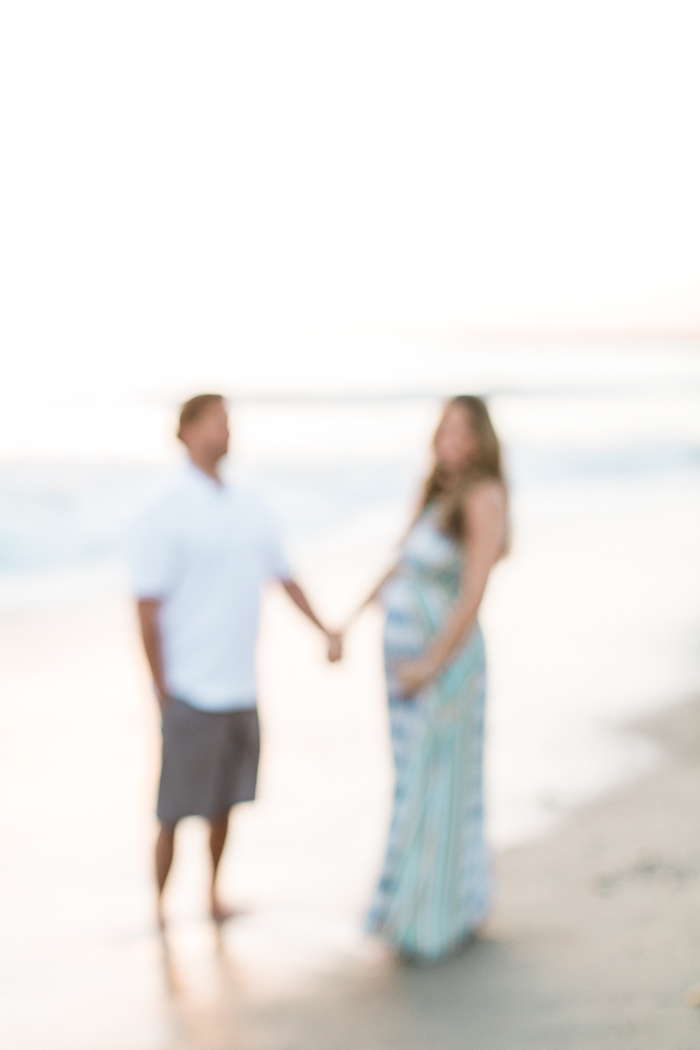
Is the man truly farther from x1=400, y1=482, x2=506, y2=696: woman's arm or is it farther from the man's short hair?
x1=400, y1=482, x2=506, y2=696: woman's arm

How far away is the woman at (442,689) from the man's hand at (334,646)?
538mm

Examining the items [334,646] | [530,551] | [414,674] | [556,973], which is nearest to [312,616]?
[334,646]

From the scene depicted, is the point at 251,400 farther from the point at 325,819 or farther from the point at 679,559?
the point at 325,819

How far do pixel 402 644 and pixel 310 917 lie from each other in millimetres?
1010

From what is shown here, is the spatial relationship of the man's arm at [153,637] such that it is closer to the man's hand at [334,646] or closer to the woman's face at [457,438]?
the man's hand at [334,646]

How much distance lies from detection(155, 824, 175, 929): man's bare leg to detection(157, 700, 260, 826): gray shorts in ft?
0.22

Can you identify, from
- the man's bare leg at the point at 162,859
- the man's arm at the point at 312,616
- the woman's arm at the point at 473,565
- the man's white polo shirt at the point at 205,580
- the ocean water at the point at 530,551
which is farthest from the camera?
the ocean water at the point at 530,551

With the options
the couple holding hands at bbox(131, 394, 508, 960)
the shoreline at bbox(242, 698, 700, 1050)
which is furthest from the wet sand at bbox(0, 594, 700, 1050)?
the couple holding hands at bbox(131, 394, 508, 960)

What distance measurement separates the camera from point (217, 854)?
11.1 ft

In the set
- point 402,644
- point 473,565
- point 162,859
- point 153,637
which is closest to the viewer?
point 473,565

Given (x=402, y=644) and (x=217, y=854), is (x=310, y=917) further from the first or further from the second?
(x=402, y=644)

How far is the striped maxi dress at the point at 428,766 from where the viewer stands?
2.93m

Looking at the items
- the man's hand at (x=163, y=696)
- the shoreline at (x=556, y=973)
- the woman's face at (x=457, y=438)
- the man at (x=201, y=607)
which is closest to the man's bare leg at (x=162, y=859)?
the man at (x=201, y=607)

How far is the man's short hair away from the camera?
307cm
